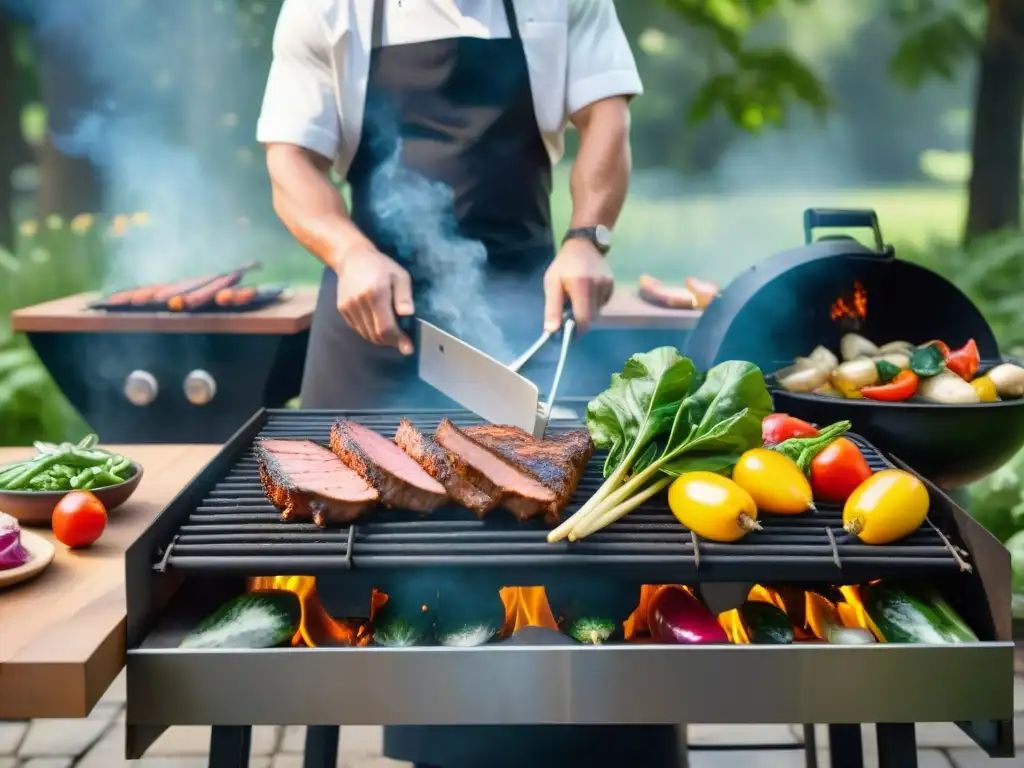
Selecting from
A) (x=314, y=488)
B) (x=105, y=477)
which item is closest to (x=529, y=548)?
(x=314, y=488)

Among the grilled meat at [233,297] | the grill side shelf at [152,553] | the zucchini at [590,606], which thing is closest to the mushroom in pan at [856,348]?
the zucchini at [590,606]

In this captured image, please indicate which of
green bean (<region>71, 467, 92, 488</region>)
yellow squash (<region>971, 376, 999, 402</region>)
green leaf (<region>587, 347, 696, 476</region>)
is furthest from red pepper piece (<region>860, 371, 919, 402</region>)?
green bean (<region>71, 467, 92, 488</region>)

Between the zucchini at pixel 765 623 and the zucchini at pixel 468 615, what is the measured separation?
17.0 inches

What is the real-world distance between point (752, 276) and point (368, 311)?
100 cm

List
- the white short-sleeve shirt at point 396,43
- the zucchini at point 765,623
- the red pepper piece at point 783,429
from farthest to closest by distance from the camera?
the white short-sleeve shirt at point 396,43 → the red pepper piece at point 783,429 → the zucchini at point 765,623

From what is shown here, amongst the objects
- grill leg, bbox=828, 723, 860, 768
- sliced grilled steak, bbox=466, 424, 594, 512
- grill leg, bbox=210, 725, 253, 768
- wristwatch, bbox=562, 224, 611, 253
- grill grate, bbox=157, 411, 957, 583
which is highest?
wristwatch, bbox=562, 224, 611, 253

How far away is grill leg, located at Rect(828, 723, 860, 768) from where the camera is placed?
2.28 m

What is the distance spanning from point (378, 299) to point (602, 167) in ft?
3.41

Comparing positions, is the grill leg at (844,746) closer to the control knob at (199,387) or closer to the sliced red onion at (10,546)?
the sliced red onion at (10,546)

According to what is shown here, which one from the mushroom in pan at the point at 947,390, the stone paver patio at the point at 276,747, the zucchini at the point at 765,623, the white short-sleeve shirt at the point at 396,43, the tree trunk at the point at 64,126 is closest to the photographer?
the zucchini at the point at 765,623

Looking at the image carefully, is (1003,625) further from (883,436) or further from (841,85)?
(841,85)

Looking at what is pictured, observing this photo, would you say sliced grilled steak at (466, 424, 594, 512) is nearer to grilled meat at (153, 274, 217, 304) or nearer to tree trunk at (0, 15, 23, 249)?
grilled meat at (153, 274, 217, 304)

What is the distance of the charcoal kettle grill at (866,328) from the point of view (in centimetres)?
213

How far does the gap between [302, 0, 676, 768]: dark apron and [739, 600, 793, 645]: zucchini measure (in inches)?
60.0
